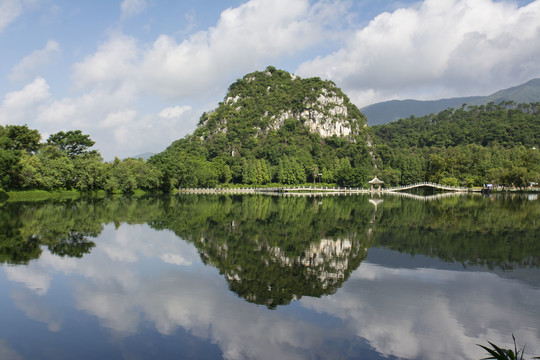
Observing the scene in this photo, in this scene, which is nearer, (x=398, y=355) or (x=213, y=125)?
(x=398, y=355)

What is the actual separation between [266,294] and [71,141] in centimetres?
6556

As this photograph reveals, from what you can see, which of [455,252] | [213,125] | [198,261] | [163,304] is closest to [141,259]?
[198,261]

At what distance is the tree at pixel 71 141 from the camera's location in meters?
66.6

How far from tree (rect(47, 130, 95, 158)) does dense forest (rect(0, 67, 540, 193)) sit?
16cm

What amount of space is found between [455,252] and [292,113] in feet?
381

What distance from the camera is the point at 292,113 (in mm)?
130875

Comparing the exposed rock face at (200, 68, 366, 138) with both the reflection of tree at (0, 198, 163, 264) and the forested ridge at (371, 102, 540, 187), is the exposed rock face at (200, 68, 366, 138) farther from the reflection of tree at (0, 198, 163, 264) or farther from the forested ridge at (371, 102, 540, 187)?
the reflection of tree at (0, 198, 163, 264)

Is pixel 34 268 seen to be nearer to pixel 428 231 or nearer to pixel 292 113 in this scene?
pixel 428 231

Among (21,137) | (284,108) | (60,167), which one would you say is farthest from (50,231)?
(284,108)

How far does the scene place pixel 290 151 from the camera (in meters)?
101

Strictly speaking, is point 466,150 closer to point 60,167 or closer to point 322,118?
point 322,118

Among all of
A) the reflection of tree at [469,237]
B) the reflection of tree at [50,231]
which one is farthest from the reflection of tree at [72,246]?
the reflection of tree at [469,237]

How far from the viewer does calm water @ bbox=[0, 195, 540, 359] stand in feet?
28.7

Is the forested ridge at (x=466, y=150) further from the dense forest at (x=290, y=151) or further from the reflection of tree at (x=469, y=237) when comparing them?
the reflection of tree at (x=469, y=237)
